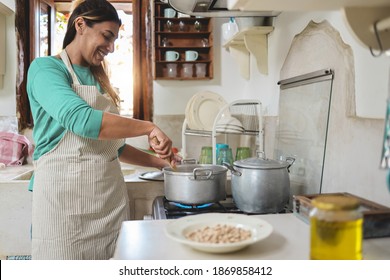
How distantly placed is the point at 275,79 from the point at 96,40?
80cm

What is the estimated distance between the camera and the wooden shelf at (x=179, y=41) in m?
2.46

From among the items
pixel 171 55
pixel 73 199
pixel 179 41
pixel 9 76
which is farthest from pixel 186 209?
pixel 9 76

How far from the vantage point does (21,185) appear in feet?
5.54

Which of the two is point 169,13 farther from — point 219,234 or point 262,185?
point 219,234

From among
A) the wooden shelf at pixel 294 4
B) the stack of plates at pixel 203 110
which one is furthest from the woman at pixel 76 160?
the stack of plates at pixel 203 110

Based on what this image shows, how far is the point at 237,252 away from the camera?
2.42ft

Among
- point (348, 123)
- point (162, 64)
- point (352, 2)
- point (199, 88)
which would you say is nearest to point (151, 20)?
point (162, 64)

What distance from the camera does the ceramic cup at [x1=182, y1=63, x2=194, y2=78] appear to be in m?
2.49

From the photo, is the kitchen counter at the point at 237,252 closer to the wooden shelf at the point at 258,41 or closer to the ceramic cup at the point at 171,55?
the wooden shelf at the point at 258,41

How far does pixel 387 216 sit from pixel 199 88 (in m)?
1.86

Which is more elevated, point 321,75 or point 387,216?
point 321,75

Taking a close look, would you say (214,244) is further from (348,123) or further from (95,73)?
(95,73)

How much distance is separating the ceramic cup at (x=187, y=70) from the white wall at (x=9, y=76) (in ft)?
3.42

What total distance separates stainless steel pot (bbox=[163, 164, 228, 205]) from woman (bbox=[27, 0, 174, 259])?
0.08 meters
